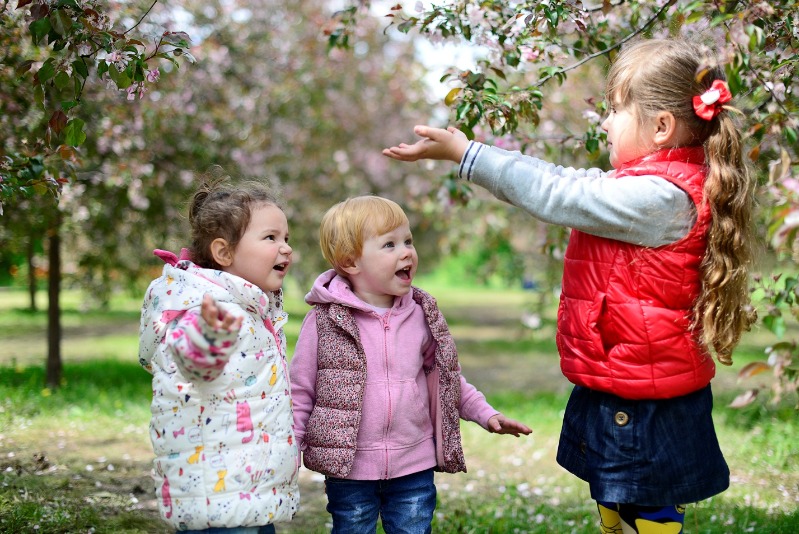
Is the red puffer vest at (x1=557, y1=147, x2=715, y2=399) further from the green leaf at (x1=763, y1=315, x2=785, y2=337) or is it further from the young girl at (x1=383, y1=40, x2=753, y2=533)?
the green leaf at (x1=763, y1=315, x2=785, y2=337)

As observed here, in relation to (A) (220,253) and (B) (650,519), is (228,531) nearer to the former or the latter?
(A) (220,253)

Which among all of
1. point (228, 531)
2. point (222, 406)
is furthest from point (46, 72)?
point (228, 531)

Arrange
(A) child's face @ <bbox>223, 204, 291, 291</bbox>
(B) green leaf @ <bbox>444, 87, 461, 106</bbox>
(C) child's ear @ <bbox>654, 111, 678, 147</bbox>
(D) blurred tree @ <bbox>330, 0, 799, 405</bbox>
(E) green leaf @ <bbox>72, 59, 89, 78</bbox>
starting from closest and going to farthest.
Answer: (D) blurred tree @ <bbox>330, 0, 799, 405</bbox>, (C) child's ear @ <bbox>654, 111, 678, 147</bbox>, (A) child's face @ <bbox>223, 204, 291, 291</bbox>, (E) green leaf @ <bbox>72, 59, 89, 78</bbox>, (B) green leaf @ <bbox>444, 87, 461, 106</bbox>

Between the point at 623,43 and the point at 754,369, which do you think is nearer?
the point at 754,369

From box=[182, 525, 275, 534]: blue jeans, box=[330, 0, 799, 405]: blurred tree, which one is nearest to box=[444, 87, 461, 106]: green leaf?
box=[330, 0, 799, 405]: blurred tree

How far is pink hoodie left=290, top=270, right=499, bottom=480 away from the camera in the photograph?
2.60 meters

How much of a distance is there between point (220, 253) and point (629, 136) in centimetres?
121

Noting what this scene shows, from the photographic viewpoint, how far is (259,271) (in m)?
2.45

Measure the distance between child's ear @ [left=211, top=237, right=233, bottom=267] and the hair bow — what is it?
1.35 metres

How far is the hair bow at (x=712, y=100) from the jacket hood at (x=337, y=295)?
3.40ft

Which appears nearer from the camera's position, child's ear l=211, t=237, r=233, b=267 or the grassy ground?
child's ear l=211, t=237, r=233, b=267

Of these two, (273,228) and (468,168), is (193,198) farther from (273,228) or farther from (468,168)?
(468,168)

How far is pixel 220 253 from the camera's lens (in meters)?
2.47

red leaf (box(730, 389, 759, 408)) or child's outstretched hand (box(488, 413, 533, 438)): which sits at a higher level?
red leaf (box(730, 389, 759, 408))
